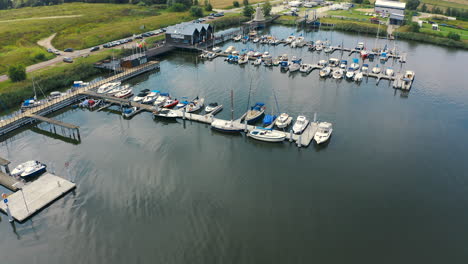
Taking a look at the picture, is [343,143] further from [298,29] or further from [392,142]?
[298,29]

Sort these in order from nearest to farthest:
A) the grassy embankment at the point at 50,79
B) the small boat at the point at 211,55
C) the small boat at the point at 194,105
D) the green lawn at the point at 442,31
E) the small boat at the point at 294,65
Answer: the small boat at the point at 194,105, the grassy embankment at the point at 50,79, the small boat at the point at 294,65, the small boat at the point at 211,55, the green lawn at the point at 442,31

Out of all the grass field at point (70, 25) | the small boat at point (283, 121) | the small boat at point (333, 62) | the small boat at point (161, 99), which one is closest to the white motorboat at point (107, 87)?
the small boat at point (161, 99)

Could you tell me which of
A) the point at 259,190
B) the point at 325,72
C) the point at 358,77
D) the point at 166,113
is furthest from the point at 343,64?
the point at 259,190

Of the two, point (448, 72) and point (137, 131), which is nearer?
point (137, 131)

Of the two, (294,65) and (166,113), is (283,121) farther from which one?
(294,65)

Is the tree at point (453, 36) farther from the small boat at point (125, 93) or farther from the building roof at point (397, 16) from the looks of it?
the small boat at point (125, 93)

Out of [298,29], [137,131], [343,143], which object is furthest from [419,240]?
[298,29]

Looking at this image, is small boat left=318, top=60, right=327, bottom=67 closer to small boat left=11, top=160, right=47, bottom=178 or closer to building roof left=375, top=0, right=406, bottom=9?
small boat left=11, top=160, right=47, bottom=178
